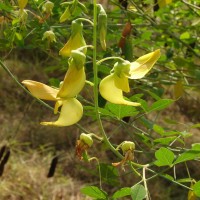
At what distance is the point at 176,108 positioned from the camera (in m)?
4.23

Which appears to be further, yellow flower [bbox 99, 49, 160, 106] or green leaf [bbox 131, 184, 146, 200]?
green leaf [bbox 131, 184, 146, 200]

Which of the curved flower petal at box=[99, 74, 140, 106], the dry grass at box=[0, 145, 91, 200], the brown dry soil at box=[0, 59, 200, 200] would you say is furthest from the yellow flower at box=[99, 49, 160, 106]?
the dry grass at box=[0, 145, 91, 200]

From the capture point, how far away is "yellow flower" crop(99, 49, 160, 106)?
67 cm

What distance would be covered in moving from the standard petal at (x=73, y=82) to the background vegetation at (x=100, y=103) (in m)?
0.22

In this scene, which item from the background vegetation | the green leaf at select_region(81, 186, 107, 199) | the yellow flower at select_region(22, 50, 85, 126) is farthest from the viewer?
the background vegetation

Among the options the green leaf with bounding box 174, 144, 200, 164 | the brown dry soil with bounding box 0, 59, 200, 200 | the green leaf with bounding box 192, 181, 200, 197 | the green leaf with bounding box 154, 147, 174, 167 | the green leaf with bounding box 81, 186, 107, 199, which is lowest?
the brown dry soil with bounding box 0, 59, 200, 200

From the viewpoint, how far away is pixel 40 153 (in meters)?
3.46

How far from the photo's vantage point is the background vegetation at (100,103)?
132cm

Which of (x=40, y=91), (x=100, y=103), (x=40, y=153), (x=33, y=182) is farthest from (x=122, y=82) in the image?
(x=40, y=153)

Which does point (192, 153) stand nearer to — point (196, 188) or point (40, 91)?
point (196, 188)

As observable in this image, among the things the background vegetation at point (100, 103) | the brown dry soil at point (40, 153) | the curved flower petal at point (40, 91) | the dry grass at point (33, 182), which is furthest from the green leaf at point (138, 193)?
the dry grass at point (33, 182)

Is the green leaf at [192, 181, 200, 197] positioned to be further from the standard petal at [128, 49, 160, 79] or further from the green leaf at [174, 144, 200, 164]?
the standard petal at [128, 49, 160, 79]

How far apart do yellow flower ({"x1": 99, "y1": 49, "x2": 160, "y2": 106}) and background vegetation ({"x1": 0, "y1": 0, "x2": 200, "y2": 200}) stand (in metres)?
0.20

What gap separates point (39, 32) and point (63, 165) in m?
2.06
